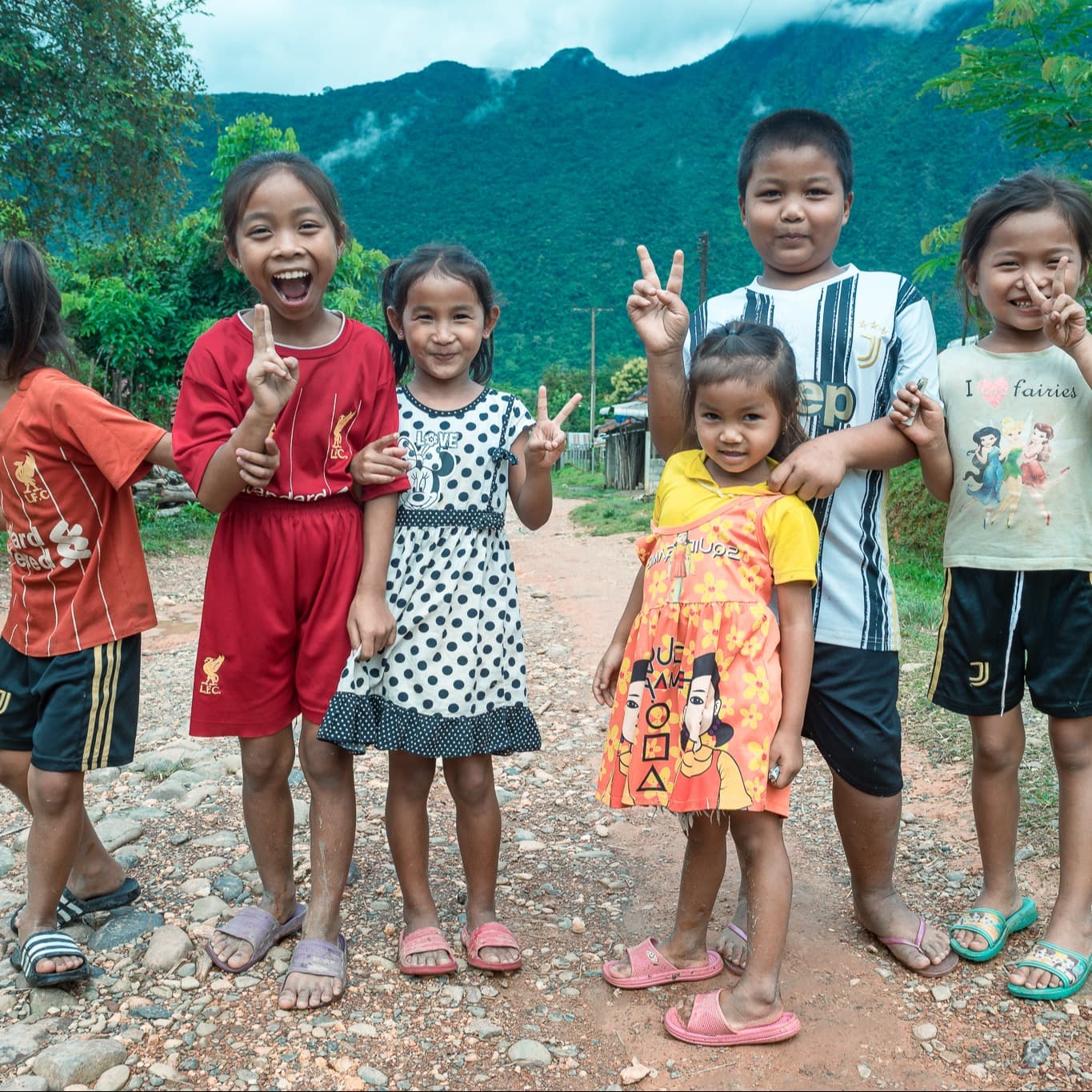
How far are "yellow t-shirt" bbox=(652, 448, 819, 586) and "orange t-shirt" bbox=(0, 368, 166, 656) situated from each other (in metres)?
1.27

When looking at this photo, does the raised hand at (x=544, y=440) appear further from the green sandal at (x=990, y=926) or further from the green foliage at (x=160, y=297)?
the green foliage at (x=160, y=297)

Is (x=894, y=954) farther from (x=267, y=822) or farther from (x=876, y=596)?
Answer: (x=267, y=822)

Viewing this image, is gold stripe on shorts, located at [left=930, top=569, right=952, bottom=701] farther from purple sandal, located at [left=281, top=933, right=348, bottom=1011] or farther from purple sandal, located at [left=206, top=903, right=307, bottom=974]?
purple sandal, located at [left=206, top=903, right=307, bottom=974]

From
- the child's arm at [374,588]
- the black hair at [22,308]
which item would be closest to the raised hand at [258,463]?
the child's arm at [374,588]

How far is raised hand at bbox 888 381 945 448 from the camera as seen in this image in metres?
2.25

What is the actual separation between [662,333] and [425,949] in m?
1.61

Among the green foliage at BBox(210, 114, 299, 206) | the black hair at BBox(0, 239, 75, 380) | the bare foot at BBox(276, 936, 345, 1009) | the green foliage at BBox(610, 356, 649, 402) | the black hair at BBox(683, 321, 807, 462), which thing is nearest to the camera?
the black hair at BBox(683, 321, 807, 462)

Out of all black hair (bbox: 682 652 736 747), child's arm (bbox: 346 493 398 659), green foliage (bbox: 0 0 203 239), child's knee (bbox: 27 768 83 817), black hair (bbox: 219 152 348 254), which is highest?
green foliage (bbox: 0 0 203 239)

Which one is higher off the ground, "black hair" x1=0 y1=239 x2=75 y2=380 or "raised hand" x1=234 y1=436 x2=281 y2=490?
"black hair" x1=0 y1=239 x2=75 y2=380

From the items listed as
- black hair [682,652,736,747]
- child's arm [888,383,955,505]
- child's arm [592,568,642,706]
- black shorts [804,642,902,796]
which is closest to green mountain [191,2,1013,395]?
child's arm [888,383,955,505]

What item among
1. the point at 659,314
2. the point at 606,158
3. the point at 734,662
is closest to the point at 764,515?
the point at 734,662

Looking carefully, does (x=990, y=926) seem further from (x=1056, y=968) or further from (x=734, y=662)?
(x=734, y=662)

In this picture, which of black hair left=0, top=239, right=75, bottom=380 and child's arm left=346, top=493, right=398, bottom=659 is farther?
black hair left=0, top=239, right=75, bottom=380

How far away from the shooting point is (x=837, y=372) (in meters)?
2.36
